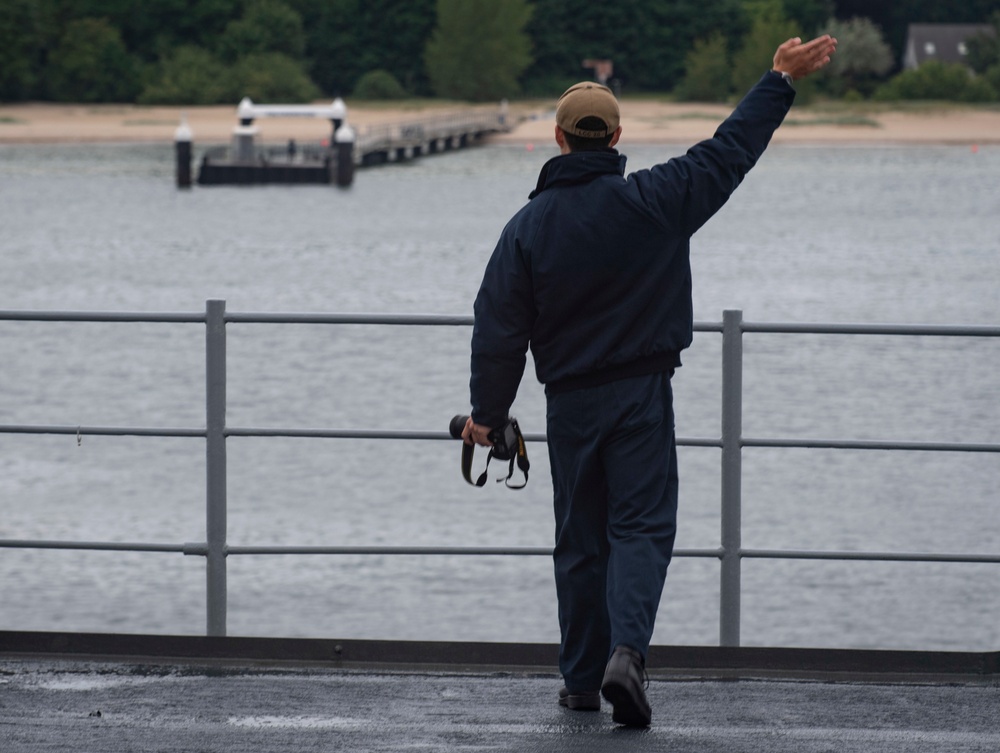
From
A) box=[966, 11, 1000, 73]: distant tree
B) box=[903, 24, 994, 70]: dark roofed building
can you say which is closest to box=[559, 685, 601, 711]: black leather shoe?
box=[966, 11, 1000, 73]: distant tree

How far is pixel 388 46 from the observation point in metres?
124

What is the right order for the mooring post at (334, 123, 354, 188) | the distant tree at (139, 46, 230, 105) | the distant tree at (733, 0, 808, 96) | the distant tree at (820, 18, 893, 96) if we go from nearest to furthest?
1. the mooring post at (334, 123, 354, 188)
2. the distant tree at (733, 0, 808, 96)
3. the distant tree at (139, 46, 230, 105)
4. the distant tree at (820, 18, 893, 96)

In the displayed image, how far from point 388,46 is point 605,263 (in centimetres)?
12254

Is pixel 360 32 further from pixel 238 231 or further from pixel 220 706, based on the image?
pixel 220 706

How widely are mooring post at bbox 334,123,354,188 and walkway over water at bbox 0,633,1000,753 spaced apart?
70.9 meters

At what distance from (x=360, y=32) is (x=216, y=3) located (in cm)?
1095

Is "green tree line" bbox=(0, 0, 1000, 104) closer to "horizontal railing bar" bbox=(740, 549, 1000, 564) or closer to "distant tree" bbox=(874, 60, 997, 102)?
"distant tree" bbox=(874, 60, 997, 102)

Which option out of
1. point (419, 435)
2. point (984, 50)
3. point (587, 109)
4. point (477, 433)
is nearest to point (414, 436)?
point (419, 435)

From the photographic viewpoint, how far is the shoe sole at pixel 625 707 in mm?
3948

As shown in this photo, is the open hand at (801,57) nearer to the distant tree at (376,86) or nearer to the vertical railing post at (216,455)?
the vertical railing post at (216,455)

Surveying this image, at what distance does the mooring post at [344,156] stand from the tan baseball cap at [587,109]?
234 ft

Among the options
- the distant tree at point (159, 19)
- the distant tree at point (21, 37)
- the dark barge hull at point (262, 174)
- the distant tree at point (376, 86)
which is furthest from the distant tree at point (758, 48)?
the distant tree at point (21, 37)

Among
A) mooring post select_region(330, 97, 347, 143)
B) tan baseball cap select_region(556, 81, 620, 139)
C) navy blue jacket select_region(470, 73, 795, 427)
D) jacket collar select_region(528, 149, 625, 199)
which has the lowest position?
navy blue jacket select_region(470, 73, 795, 427)

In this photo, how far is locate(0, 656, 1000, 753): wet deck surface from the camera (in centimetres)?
403
